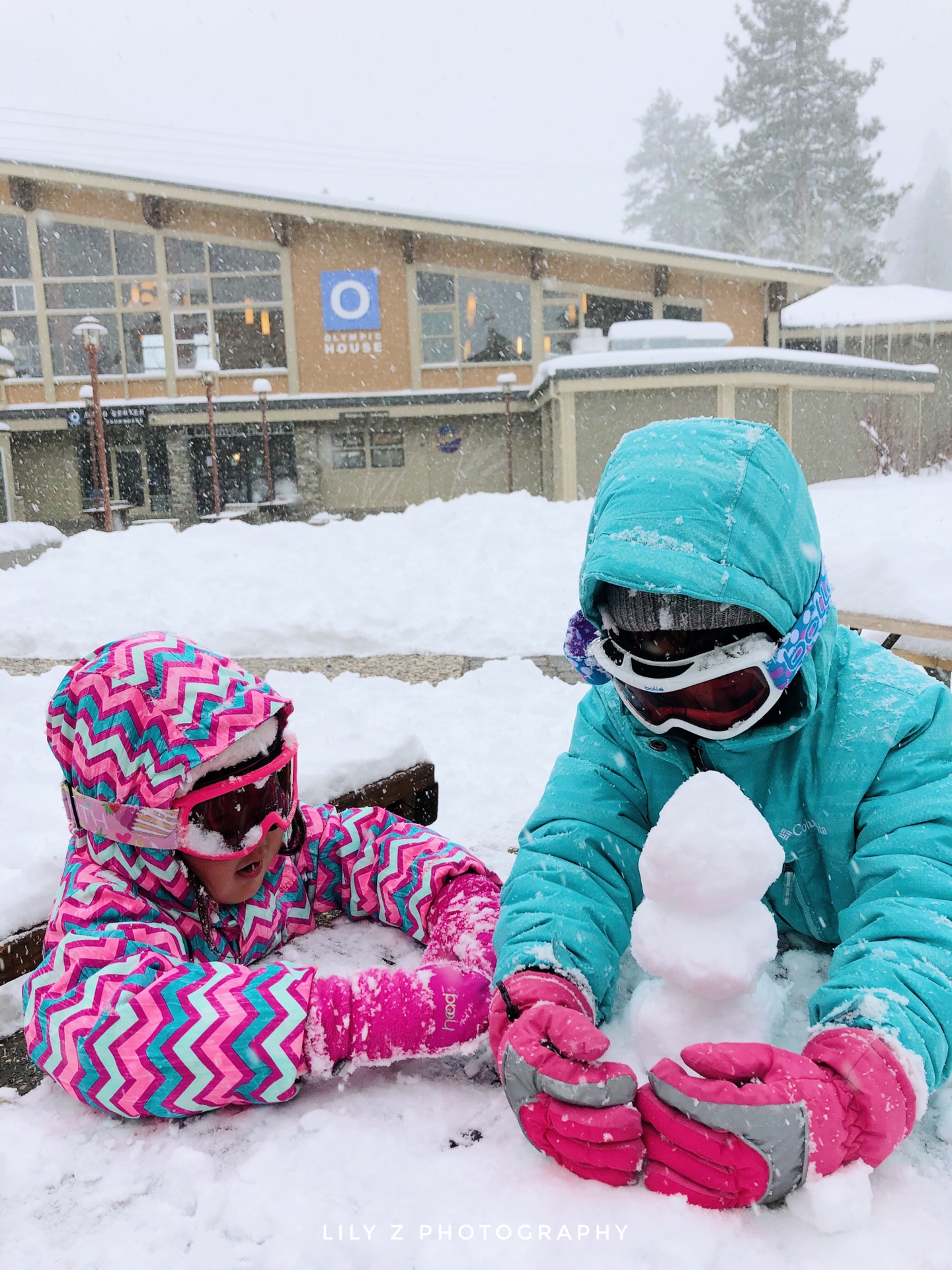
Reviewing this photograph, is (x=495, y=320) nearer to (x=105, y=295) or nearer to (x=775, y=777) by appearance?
(x=105, y=295)

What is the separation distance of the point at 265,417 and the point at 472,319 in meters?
4.89

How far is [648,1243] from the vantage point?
4.07 feet

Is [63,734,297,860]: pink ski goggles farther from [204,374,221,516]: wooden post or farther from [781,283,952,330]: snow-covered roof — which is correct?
[781,283,952,330]: snow-covered roof

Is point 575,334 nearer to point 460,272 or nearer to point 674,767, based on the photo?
point 460,272

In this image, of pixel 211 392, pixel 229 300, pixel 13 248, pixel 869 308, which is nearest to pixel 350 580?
pixel 211 392

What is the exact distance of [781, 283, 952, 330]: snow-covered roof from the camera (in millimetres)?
21797

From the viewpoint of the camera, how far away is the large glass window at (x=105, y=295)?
63.4ft

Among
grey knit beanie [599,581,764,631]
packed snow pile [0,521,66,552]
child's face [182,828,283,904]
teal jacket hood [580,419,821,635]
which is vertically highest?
teal jacket hood [580,419,821,635]

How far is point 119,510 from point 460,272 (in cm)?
907

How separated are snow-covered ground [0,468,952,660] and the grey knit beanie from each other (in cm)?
322

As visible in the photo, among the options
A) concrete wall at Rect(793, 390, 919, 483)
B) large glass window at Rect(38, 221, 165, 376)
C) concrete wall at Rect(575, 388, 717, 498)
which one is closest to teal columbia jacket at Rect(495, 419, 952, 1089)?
concrete wall at Rect(575, 388, 717, 498)

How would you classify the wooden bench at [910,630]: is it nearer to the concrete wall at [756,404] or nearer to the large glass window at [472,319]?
the concrete wall at [756,404]

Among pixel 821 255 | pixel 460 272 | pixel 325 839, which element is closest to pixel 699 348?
pixel 460 272

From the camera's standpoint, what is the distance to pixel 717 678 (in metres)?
1.53
